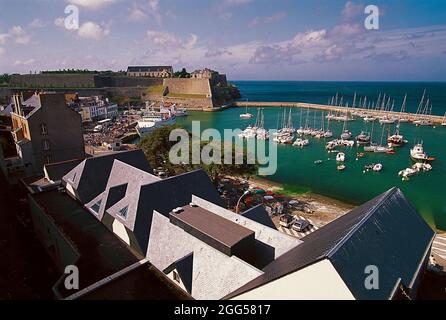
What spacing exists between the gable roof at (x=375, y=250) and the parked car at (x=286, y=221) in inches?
694

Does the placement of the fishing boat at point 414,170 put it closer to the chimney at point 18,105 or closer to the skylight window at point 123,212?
the skylight window at point 123,212

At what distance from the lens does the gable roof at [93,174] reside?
89.9ft

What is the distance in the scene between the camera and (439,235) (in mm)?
34656

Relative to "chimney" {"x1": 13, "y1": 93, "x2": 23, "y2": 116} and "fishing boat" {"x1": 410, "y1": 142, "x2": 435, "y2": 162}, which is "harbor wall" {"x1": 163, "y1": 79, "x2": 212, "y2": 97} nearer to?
"fishing boat" {"x1": 410, "y1": 142, "x2": 435, "y2": 162}

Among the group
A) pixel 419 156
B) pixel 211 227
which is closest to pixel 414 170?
pixel 419 156

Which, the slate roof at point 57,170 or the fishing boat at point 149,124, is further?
the fishing boat at point 149,124

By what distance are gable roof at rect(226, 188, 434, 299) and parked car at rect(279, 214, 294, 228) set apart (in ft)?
57.8

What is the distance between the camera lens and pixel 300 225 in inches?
1341

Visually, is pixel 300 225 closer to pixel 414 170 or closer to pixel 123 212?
pixel 123 212

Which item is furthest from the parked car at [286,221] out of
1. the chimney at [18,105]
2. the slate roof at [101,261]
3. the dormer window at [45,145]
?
the chimney at [18,105]

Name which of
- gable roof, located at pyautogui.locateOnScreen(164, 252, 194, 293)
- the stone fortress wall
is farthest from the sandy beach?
the stone fortress wall

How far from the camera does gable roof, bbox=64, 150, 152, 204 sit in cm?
2739
